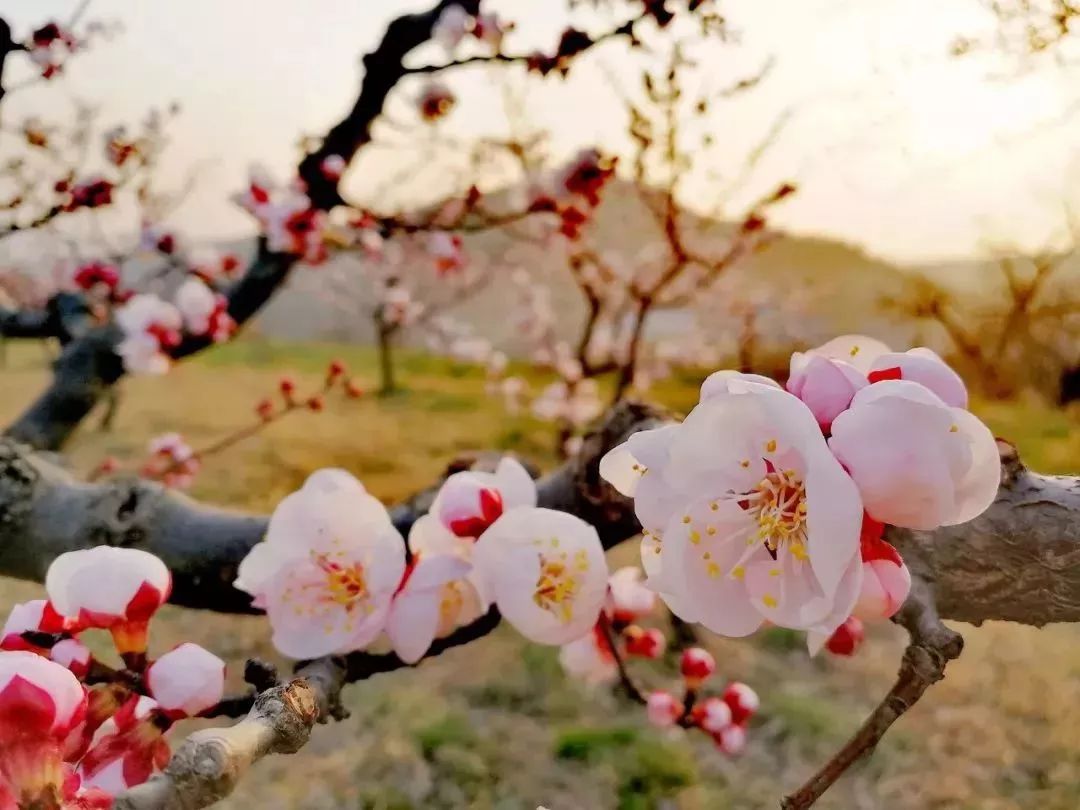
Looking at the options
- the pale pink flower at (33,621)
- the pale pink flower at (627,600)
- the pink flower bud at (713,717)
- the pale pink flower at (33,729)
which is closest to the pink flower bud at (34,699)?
the pale pink flower at (33,729)

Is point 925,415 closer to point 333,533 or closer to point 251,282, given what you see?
point 333,533

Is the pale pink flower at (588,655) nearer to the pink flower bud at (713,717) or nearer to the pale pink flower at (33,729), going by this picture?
the pink flower bud at (713,717)

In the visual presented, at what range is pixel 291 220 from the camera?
4.26 feet

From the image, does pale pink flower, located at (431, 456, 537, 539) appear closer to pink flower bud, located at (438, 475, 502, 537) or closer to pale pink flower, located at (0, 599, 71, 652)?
pink flower bud, located at (438, 475, 502, 537)

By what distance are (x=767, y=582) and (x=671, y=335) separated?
3895 millimetres

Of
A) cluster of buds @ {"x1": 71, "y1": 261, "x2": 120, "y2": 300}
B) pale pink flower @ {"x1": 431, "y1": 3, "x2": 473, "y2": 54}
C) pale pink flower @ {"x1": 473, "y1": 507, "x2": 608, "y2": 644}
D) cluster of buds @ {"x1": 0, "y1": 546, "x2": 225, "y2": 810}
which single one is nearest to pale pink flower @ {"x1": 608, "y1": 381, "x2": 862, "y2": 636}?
pale pink flower @ {"x1": 473, "y1": 507, "x2": 608, "y2": 644}

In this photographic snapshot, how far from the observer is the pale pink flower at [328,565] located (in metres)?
0.45

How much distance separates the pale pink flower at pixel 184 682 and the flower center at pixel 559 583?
0.16 m

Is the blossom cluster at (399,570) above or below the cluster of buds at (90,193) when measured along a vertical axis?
below

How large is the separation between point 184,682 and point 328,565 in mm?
96

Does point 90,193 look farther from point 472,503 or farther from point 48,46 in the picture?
point 472,503

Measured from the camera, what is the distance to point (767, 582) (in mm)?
316

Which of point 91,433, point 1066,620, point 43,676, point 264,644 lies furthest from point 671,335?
point 43,676

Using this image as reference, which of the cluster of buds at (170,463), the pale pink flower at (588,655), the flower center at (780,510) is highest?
the flower center at (780,510)
